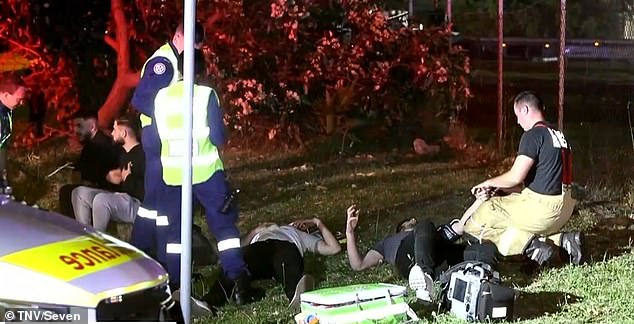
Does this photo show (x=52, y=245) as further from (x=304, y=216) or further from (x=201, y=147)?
(x=304, y=216)

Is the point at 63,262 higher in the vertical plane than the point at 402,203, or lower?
higher

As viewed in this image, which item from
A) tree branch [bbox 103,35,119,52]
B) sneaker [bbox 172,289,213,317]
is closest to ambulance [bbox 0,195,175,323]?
sneaker [bbox 172,289,213,317]

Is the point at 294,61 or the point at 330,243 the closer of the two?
the point at 330,243

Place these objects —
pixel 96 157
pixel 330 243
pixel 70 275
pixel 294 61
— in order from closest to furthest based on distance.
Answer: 1. pixel 70 275
2. pixel 330 243
3. pixel 96 157
4. pixel 294 61

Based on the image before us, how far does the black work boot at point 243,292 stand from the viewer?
241 inches

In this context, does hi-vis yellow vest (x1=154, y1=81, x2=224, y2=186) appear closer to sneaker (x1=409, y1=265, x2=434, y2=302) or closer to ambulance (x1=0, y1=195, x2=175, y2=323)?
sneaker (x1=409, y1=265, x2=434, y2=302)

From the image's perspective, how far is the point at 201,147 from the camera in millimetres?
6043

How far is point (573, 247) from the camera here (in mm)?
7004

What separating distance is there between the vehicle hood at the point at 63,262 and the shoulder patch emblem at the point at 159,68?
2.05 meters

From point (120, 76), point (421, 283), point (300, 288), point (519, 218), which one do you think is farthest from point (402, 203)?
point (300, 288)

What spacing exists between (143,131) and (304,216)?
2842mm

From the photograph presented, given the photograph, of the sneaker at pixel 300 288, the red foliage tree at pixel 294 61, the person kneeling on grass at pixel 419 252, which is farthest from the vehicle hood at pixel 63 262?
the red foliage tree at pixel 294 61

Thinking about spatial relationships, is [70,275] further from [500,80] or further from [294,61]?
[294,61]

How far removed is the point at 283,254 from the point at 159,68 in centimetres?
136
